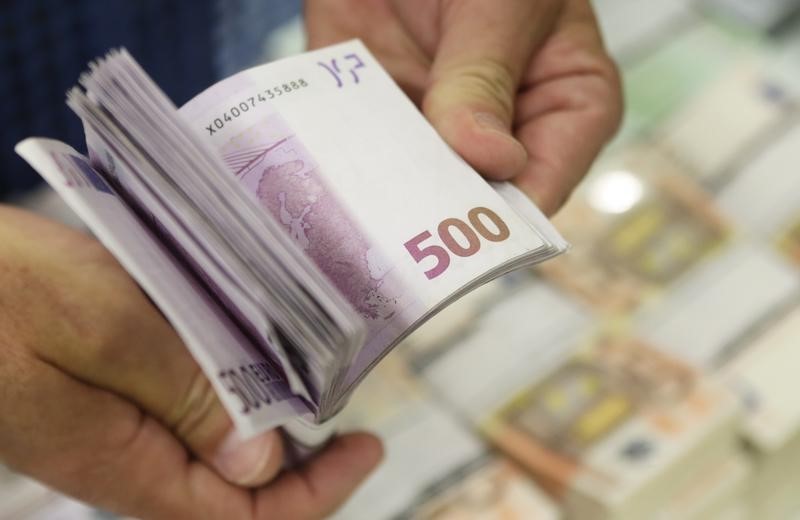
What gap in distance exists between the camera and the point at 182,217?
0.43 m

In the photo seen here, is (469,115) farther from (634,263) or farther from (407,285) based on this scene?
(634,263)

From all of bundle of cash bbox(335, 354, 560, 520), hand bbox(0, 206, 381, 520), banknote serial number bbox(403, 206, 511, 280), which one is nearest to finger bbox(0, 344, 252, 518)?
hand bbox(0, 206, 381, 520)

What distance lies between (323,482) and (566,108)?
14.1 inches

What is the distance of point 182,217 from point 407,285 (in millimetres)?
140

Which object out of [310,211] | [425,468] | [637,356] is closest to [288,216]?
[310,211]

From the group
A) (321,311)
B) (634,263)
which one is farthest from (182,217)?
(634,263)

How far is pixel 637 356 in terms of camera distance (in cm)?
108

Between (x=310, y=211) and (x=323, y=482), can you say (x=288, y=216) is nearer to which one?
(x=310, y=211)

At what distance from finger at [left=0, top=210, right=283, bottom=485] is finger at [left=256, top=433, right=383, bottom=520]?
0.05 m

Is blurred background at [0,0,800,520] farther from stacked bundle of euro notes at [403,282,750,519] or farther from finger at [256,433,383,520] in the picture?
finger at [256,433,383,520]

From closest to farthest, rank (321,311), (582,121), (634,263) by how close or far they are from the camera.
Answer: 1. (321,311)
2. (582,121)
3. (634,263)

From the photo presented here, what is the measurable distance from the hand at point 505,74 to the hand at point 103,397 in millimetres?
244

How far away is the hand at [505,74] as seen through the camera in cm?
60

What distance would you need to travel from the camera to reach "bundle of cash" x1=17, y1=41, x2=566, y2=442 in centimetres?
42
